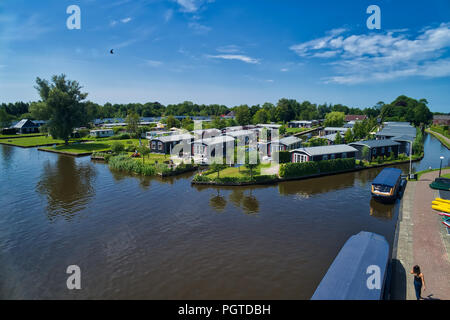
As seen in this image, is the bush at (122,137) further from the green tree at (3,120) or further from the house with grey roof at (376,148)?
the house with grey roof at (376,148)

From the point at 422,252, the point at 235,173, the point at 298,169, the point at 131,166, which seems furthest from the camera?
the point at 131,166

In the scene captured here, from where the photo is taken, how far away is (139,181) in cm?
3394

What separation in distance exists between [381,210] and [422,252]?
8800 millimetres

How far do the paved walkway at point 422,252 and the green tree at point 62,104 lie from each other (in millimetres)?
66562

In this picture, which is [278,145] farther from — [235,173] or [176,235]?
[176,235]

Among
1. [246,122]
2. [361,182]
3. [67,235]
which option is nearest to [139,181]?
[67,235]

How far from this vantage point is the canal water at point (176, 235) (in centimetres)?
1409

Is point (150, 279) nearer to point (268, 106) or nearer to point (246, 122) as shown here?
point (246, 122)

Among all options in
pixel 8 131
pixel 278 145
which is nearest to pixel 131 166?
pixel 278 145

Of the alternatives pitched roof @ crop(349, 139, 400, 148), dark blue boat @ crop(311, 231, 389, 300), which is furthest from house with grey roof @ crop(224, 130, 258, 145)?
dark blue boat @ crop(311, 231, 389, 300)

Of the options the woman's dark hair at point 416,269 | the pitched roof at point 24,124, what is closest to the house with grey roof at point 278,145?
the woman's dark hair at point 416,269

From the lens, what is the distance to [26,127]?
3457 inches

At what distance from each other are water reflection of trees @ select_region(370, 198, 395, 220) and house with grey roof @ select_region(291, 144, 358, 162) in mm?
12228
